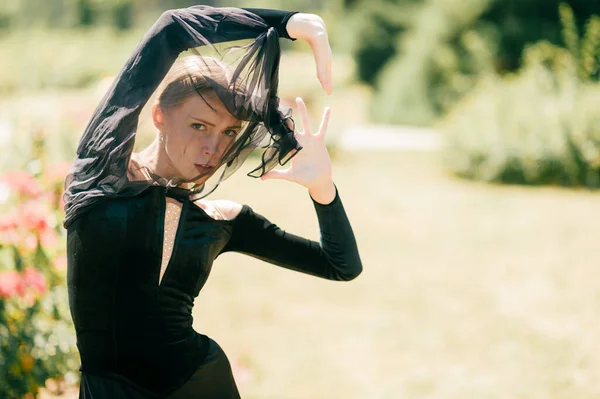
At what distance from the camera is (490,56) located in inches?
603

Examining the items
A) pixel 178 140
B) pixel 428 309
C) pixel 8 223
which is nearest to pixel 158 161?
pixel 178 140

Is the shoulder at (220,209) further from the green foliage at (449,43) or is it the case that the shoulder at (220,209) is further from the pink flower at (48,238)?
the green foliage at (449,43)

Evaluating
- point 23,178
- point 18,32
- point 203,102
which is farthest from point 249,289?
point 18,32

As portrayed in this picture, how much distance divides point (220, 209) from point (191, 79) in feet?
1.04

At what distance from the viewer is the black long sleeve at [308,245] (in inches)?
69.3

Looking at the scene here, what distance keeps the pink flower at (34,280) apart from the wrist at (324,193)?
6.04 feet

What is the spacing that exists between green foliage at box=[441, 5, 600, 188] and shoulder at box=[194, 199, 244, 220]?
377 inches

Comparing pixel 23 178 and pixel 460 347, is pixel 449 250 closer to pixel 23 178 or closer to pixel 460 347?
pixel 460 347

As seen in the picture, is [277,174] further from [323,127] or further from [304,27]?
[304,27]

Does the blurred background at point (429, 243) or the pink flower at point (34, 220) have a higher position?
the pink flower at point (34, 220)

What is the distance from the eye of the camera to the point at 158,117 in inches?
63.6

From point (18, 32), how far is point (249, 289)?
3297 centimetres

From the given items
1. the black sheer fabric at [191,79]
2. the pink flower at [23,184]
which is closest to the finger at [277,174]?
the black sheer fabric at [191,79]

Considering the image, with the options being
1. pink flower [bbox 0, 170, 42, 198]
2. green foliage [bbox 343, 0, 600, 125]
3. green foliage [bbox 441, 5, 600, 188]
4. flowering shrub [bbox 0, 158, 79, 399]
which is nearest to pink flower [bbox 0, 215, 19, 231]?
flowering shrub [bbox 0, 158, 79, 399]
